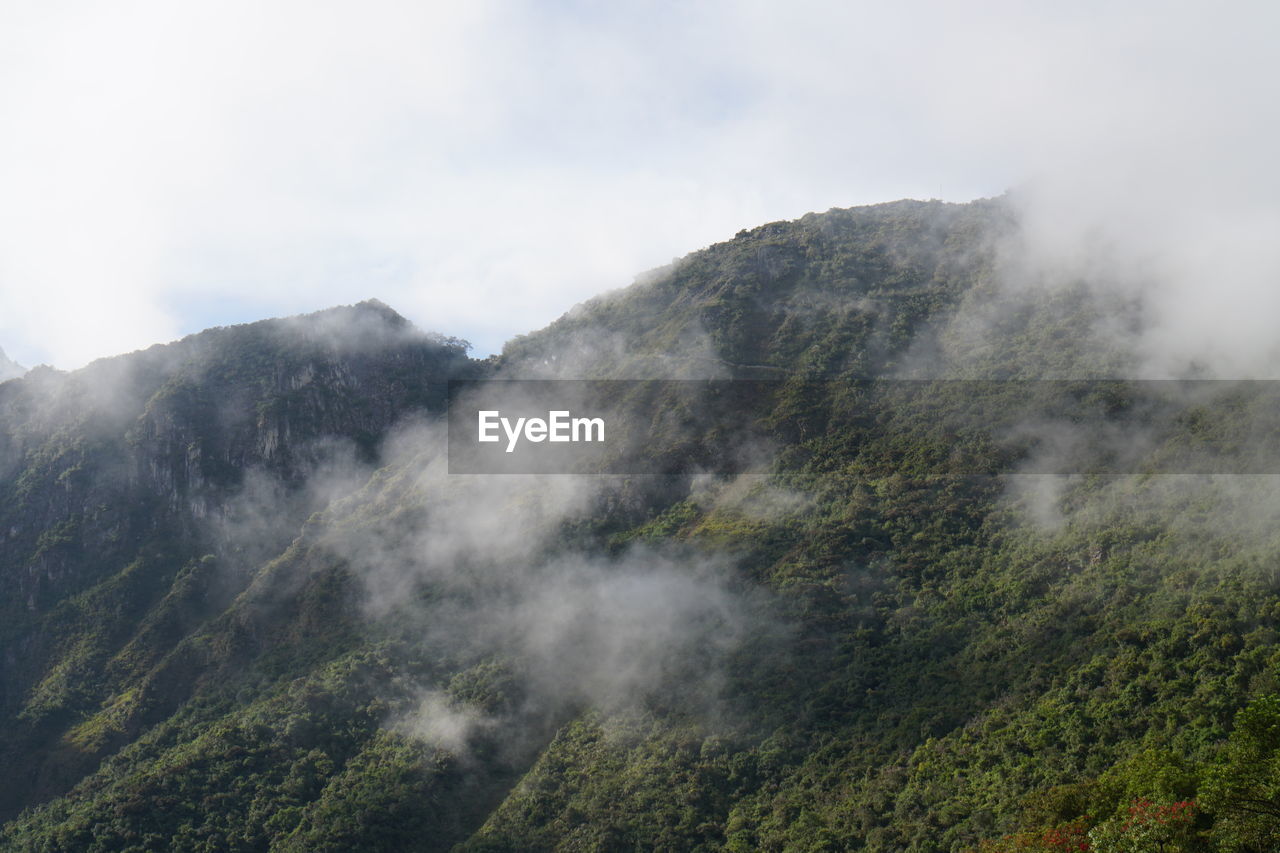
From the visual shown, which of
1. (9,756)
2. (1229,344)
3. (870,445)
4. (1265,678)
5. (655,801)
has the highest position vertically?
(1229,344)

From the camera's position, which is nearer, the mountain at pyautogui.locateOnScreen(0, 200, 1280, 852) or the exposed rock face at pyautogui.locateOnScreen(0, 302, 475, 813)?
the mountain at pyautogui.locateOnScreen(0, 200, 1280, 852)

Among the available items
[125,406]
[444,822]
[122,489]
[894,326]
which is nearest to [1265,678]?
[444,822]

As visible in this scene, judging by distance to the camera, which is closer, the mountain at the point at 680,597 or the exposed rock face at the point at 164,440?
the mountain at the point at 680,597

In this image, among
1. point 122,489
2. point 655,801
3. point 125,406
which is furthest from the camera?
point 125,406

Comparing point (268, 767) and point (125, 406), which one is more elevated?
point (125, 406)

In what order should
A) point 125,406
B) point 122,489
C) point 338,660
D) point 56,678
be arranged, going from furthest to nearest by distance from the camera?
point 125,406
point 122,489
point 56,678
point 338,660

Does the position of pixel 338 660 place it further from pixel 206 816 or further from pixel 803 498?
pixel 803 498

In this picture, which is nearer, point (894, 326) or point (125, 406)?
point (894, 326)
